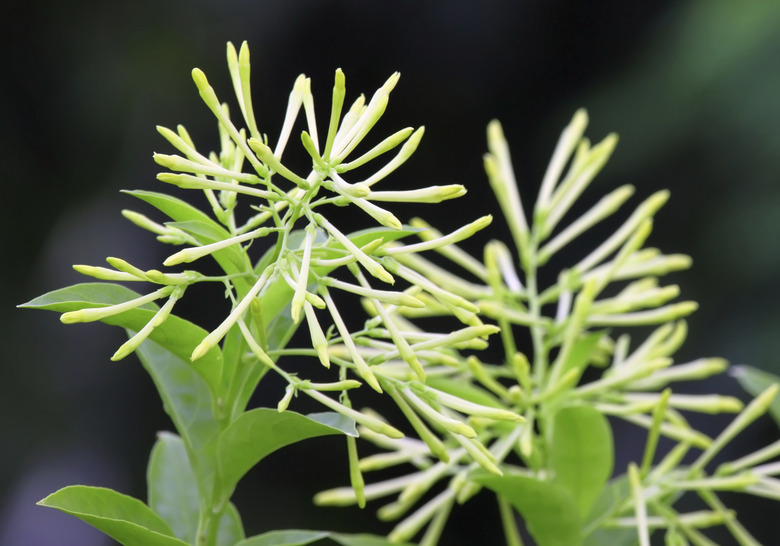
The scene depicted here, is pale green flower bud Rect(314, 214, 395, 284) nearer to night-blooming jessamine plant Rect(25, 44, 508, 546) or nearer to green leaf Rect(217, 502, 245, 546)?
night-blooming jessamine plant Rect(25, 44, 508, 546)

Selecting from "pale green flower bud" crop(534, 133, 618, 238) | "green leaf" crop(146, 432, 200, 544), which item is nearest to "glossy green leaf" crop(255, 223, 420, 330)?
"green leaf" crop(146, 432, 200, 544)

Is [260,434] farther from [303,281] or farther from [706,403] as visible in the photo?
[706,403]

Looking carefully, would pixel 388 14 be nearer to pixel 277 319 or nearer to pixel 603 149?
pixel 603 149

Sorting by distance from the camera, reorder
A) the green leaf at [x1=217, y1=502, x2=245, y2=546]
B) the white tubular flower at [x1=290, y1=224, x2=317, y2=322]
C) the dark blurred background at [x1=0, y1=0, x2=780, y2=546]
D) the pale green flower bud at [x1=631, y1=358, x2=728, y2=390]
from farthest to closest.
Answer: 1. the dark blurred background at [x1=0, y1=0, x2=780, y2=546]
2. the pale green flower bud at [x1=631, y1=358, x2=728, y2=390]
3. the green leaf at [x1=217, y1=502, x2=245, y2=546]
4. the white tubular flower at [x1=290, y1=224, x2=317, y2=322]

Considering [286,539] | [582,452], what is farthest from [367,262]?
[582,452]

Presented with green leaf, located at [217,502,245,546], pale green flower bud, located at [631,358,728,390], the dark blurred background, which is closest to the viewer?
green leaf, located at [217,502,245,546]

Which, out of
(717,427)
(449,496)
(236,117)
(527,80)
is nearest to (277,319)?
(449,496)

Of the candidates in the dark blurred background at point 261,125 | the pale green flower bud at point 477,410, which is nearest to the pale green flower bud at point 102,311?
the pale green flower bud at point 477,410

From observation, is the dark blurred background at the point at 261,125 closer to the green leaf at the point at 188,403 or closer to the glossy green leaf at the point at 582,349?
the glossy green leaf at the point at 582,349
